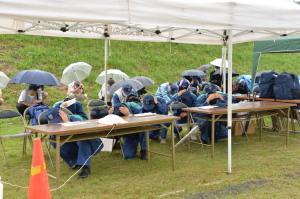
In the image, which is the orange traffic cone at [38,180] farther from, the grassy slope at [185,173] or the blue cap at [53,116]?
the blue cap at [53,116]

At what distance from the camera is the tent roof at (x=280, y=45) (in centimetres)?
1084

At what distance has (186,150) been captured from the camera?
7.61m

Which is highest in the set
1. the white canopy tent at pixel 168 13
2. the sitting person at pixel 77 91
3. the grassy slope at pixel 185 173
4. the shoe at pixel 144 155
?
the white canopy tent at pixel 168 13

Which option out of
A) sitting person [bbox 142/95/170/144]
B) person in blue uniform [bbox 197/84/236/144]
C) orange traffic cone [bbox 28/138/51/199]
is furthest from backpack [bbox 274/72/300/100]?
orange traffic cone [bbox 28/138/51/199]

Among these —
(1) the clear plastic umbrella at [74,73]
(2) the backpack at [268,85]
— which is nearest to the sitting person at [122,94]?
(2) the backpack at [268,85]

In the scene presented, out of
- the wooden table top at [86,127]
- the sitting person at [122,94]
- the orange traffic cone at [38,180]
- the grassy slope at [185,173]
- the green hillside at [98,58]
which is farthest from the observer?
the green hillside at [98,58]

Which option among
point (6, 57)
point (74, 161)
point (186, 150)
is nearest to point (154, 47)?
point (6, 57)

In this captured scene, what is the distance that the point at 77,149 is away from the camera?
607cm

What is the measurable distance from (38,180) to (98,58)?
1582cm

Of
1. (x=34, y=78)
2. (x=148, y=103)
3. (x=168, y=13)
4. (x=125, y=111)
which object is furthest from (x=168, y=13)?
(x=34, y=78)

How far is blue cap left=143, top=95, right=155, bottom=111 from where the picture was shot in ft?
25.7

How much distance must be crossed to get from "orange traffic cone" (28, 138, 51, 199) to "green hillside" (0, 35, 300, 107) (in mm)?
11088

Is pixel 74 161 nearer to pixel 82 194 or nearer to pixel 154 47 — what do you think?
pixel 82 194

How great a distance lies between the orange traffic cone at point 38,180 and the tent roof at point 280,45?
28.8 ft
